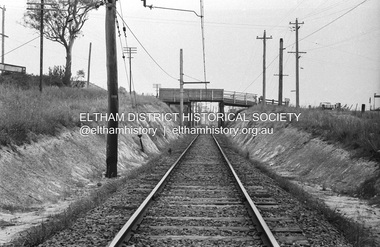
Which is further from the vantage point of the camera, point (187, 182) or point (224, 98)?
point (224, 98)

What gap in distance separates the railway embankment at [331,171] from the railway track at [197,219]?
1977 millimetres

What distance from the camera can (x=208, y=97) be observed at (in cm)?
6072

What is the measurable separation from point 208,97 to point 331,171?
1914 inches

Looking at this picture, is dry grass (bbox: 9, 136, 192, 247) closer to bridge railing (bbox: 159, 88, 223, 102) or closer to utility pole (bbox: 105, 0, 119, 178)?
utility pole (bbox: 105, 0, 119, 178)

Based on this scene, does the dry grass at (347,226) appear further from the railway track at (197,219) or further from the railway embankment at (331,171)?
the railway track at (197,219)

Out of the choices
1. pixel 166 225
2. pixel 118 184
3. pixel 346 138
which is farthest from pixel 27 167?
pixel 346 138

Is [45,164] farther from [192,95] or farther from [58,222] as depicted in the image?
[192,95]

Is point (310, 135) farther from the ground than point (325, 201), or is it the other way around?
point (310, 135)

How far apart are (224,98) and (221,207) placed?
52.8m

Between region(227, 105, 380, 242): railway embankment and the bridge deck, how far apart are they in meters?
Result: 40.0

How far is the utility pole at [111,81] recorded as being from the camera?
1332 cm

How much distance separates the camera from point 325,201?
9469 mm

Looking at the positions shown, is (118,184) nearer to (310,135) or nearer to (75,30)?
(310,135)

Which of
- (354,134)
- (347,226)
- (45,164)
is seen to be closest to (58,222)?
(45,164)
